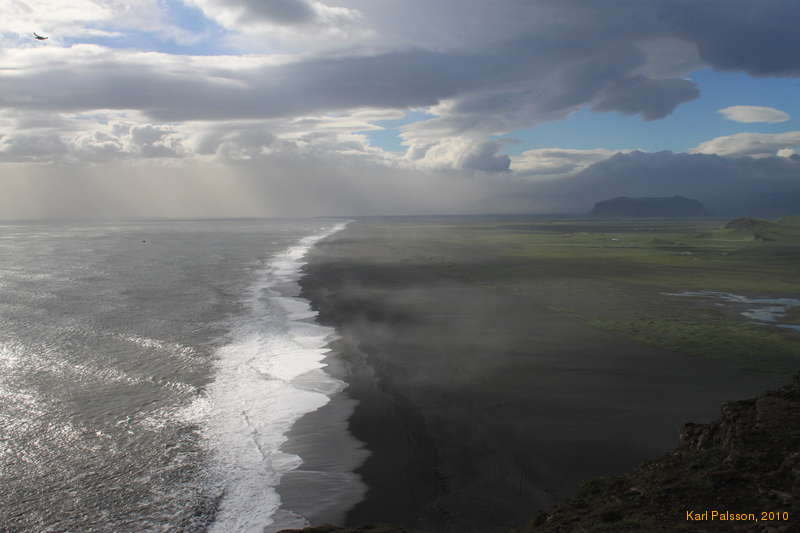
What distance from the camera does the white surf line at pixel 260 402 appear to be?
495 inches

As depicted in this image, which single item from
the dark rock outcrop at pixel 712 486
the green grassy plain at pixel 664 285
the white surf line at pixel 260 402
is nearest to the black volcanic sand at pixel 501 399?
the green grassy plain at pixel 664 285

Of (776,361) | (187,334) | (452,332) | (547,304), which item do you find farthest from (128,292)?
(776,361)

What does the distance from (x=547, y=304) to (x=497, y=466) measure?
2429 cm

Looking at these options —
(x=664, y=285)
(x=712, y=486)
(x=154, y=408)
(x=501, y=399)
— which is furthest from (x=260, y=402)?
(x=664, y=285)

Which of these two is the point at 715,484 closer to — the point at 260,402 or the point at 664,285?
the point at 260,402

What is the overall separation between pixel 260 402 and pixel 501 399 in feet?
29.0

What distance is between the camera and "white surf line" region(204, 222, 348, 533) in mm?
12564

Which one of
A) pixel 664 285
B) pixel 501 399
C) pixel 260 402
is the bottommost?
pixel 260 402

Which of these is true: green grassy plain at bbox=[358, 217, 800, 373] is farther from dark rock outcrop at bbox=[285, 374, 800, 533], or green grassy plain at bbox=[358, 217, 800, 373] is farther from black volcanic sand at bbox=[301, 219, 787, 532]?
dark rock outcrop at bbox=[285, 374, 800, 533]

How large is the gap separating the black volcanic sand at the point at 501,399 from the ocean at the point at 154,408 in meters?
1.86

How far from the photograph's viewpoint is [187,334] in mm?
29219

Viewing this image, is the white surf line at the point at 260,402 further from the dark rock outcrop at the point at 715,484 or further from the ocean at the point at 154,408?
the dark rock outcrop at the point at 715,484

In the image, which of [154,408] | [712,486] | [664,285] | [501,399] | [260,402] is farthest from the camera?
[664,285]

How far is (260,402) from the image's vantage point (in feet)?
63.2
